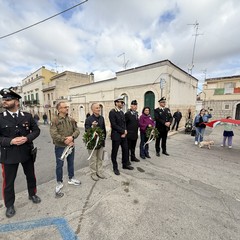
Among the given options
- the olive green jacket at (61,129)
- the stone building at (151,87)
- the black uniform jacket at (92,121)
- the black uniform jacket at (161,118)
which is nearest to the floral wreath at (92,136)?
the black uniform jacket at (92,121)

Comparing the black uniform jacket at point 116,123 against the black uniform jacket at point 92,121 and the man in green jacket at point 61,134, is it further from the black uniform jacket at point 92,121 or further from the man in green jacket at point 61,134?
the man in green jacket at point 61,134

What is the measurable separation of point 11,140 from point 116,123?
2.06 m

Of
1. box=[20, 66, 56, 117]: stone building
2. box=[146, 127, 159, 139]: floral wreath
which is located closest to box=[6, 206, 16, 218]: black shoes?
box=[146, 127, 159, 139]: floral wreath

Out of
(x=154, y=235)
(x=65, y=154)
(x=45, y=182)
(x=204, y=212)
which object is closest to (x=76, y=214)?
(x=65, y=154)

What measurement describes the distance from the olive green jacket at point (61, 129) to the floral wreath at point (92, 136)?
0.33 metres

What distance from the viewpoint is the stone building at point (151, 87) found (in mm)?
9297

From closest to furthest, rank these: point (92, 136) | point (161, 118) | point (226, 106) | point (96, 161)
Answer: point (92, 136) → point (96, 161) → point (161, 118) → point (226, 106)

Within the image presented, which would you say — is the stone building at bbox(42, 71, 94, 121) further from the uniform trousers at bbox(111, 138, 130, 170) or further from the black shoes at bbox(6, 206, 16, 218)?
the black shoes at bbox(6, 206, 16, 218)

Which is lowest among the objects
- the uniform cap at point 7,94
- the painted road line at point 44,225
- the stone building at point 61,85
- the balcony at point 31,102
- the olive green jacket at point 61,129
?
the painted road line at point 44,225

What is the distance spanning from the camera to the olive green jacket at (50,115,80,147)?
2.58 metres

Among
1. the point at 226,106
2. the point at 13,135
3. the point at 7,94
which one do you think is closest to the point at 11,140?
the point at 13,135

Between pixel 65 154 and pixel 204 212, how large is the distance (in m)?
2.60

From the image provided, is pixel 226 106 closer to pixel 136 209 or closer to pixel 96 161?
pixel 96 161

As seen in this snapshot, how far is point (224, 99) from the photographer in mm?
16156
